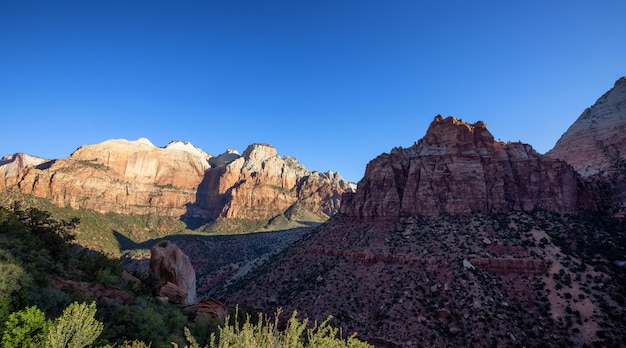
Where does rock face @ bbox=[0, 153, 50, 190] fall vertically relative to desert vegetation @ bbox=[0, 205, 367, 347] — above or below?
above

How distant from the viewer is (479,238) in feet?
171

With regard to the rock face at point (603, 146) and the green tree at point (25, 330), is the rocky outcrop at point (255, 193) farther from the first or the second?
the green tree at point (25, 330)

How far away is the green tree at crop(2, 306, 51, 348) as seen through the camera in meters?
12.6

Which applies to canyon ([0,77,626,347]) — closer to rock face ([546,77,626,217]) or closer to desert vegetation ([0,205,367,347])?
rock face ([546,77,626,217])

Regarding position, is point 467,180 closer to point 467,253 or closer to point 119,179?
point 467,253

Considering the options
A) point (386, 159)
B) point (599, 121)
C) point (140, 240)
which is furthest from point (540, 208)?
point (140, 240)

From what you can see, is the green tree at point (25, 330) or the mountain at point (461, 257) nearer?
the green tree at point (25, 330)

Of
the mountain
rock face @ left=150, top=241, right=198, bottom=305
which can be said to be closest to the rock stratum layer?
the mountain

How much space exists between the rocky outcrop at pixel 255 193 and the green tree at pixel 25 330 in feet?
507

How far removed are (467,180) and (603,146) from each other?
1481 inches

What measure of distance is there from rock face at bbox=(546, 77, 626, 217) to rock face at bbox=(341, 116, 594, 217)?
5254mm

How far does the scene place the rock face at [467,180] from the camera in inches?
2370

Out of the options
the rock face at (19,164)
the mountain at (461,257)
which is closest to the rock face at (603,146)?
the mountain at (461,257)

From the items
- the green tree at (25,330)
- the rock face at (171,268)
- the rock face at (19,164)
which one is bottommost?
the rock face at (171,268)
